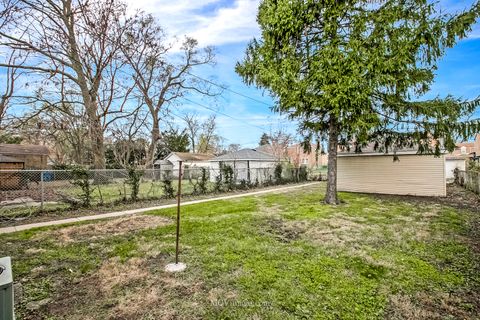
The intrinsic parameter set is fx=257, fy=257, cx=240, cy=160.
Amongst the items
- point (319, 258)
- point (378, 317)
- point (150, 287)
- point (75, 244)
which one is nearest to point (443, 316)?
point (378, 317)

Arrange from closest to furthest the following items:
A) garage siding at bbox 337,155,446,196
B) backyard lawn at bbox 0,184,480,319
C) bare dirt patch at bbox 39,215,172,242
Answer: backyard lawn at bbox 0,184,480,319, bare dirt patch at bbox 39,215,172,242, garage siding at bbox 337,155,446,196

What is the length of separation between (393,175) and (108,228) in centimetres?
1239

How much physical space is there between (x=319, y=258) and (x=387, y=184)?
10437mm

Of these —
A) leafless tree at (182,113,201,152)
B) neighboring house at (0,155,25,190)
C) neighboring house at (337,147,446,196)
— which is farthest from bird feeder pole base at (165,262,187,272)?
leafless tree at (182,113,201,152)

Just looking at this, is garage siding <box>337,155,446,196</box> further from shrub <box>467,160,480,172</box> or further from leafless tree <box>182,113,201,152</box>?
leafless tree <box>182,113,201,152</box>

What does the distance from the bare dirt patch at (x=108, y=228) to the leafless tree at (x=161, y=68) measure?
12.5 meters

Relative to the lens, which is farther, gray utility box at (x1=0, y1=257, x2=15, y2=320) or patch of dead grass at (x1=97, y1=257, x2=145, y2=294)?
patch of dead grass at (x1=97, y1=257, x2=145, y2=294)

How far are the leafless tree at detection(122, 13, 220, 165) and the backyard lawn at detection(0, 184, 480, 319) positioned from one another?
1409cm

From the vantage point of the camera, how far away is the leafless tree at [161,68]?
1683 cm

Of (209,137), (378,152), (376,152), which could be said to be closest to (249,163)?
(376,152)

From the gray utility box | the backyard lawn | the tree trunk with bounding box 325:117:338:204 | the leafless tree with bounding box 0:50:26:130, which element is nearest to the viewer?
the gray utility box

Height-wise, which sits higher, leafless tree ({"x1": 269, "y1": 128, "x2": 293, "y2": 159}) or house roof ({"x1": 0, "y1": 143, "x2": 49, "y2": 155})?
leafless tree ({"x1": 269, "y1": 128, "x2": 293, "y2": 159})

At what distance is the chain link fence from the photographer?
8156 mm

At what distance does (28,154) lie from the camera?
888 inches
